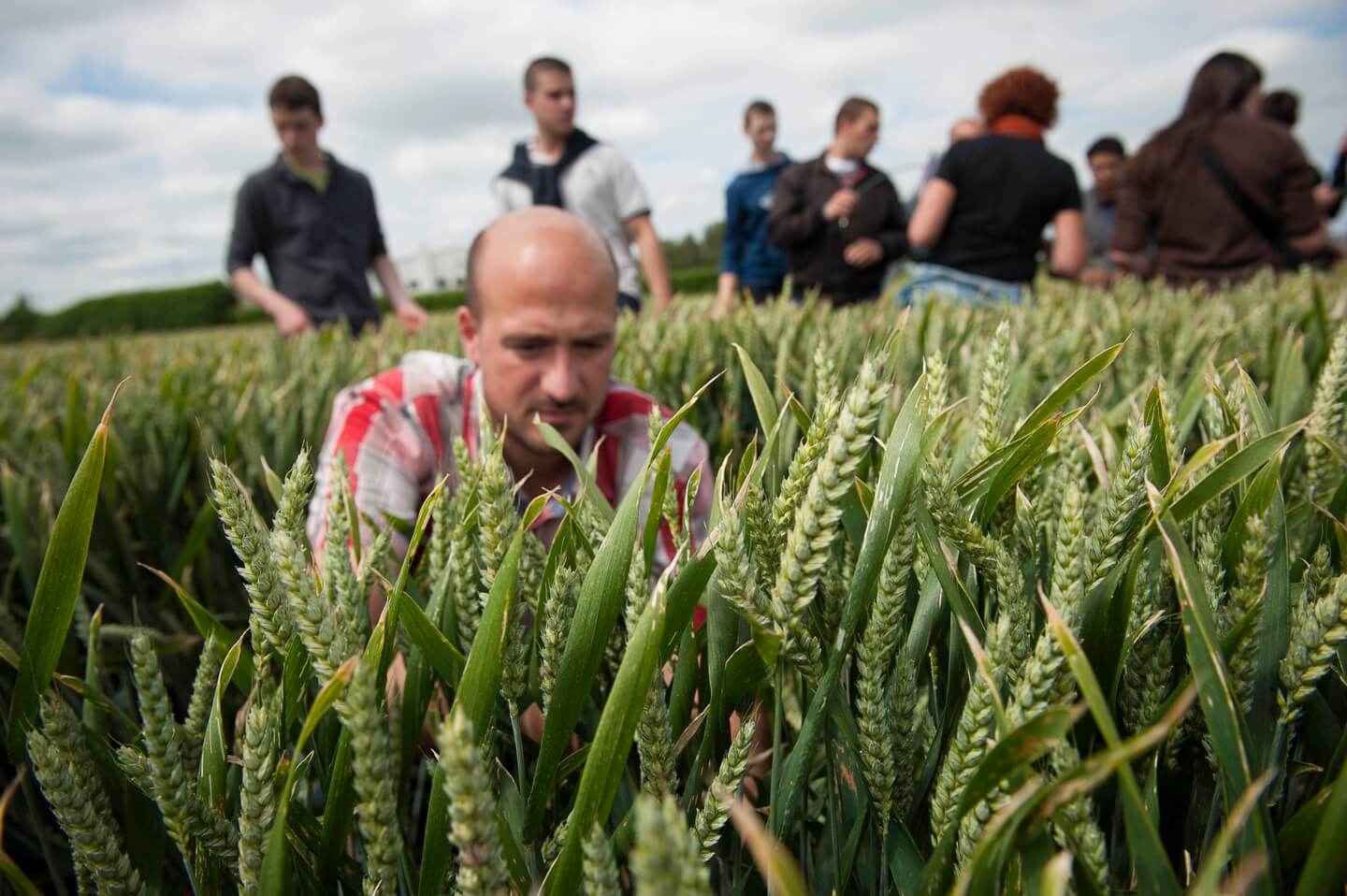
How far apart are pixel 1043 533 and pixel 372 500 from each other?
4.87 ft

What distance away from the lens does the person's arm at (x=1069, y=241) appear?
13.9ft

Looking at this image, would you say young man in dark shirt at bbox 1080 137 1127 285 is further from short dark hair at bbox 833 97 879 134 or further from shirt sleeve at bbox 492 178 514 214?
shirt sleeve at bbox 492 178 514 214

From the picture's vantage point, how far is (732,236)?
628cm

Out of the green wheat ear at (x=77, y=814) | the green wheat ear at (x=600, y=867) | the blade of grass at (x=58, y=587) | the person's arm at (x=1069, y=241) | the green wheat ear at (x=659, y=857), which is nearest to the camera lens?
the green wheat ear at (x=659, y=857)

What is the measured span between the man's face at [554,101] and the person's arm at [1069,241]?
2.62 metres

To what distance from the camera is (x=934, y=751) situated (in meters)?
0.67

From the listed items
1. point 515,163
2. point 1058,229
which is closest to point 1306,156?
point 1058,229

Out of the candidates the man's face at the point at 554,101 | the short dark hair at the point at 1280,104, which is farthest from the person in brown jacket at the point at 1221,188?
the man's face at the point at 554,101

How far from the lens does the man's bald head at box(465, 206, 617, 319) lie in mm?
1993

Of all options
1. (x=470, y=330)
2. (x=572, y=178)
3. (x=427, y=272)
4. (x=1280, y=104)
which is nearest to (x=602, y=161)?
(x=572, y=178)

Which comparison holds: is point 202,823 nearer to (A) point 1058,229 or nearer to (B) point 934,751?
(B) point 934,751

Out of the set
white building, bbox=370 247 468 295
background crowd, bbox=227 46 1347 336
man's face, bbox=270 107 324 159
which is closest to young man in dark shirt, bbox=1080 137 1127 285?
background crowd, bbox=227 46 1347 336

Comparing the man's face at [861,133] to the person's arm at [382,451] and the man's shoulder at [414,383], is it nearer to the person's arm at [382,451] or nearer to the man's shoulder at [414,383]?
the man's shoulder at [414,383]

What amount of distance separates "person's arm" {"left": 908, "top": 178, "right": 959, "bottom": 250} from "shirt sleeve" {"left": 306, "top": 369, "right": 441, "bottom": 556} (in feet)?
9.62
